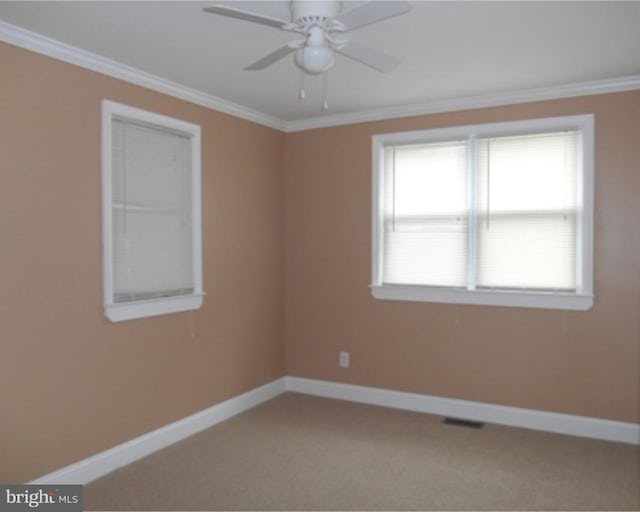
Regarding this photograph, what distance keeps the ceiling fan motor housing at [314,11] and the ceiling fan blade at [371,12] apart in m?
0.06

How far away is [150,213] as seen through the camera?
3445 mm

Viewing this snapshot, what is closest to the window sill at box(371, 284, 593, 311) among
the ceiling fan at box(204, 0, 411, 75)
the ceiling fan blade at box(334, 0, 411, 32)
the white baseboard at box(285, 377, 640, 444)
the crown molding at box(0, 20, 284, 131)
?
the white baseboard at box(285, 377, 640, 444)

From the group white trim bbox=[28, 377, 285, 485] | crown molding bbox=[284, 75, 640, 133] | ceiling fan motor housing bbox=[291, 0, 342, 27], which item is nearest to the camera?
ceiling fan motor housing bbox=[291, 0, 342, 27]

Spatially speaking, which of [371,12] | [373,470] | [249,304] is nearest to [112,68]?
[371,12]

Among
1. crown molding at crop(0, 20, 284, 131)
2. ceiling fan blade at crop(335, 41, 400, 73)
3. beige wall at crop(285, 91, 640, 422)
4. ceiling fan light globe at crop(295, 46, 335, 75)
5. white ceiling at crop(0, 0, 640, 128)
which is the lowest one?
beige wall at crop(285, 91, 640, 422)

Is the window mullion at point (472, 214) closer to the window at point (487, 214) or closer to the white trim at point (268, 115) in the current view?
the window at point (487, 214)

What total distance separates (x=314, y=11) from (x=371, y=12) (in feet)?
0.77

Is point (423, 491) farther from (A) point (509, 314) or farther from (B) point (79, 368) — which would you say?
(B) point (79, 368)

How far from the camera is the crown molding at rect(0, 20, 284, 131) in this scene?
8.76ft

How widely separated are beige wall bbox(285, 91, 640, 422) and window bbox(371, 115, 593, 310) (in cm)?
9

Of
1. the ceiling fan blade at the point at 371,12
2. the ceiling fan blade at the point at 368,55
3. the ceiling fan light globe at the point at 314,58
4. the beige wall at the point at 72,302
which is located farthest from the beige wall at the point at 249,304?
the ceiling fan blade at the point at 371,12

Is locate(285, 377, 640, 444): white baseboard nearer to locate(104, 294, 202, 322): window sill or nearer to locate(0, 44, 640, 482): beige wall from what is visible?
locate(0, 44, 640, 482): beige wall

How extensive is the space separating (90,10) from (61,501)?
229 cm

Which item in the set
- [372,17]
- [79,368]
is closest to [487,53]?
[372,17]
